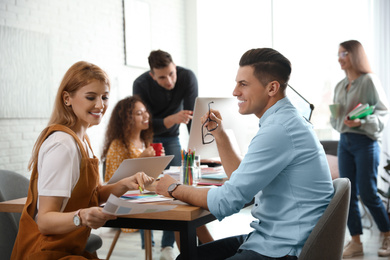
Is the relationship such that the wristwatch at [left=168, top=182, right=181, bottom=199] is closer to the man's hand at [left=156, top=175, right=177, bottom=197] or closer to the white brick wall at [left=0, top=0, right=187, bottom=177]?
the man's hand at [left=156, top=175, right=177, bottom=197]

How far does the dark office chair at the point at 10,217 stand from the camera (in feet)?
6.76

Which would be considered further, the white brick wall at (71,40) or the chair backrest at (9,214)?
the white brick wall at (71,40)

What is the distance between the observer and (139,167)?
2039 millimetres

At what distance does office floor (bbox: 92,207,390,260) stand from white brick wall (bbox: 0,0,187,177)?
3.08 feet

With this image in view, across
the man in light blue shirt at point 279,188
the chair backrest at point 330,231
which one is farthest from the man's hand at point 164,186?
the chair backrest at point 330,231

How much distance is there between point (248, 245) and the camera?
1.65 metres

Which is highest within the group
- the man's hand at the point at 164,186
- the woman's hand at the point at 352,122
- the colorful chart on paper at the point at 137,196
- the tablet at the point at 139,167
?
the woman's hand at the point at 352,122

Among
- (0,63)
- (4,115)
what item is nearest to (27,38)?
(0,63)

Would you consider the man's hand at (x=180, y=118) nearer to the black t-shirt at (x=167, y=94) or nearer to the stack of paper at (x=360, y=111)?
the black t-shirt at (x=167, y=94)

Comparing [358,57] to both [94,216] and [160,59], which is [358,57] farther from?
[94,216]

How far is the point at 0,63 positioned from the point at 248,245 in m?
2.84

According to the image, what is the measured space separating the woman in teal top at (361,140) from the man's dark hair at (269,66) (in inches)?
82.0

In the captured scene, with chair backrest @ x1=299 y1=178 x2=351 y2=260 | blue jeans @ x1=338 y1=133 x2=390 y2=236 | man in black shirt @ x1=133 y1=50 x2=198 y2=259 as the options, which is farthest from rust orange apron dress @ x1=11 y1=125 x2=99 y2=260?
blue jeans @ x1=338 y1=133 x2=390 y2=236

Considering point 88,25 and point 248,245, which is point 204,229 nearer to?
point 248,245
